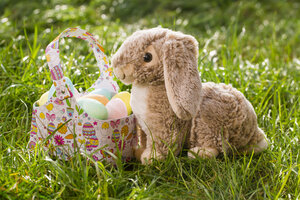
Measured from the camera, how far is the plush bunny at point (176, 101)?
163cm

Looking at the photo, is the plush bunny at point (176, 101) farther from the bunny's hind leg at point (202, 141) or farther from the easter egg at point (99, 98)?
the easter egg at point (99, 98)

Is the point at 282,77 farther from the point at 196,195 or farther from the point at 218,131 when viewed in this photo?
the point at 196,195

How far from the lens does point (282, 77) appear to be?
2963 millimetres

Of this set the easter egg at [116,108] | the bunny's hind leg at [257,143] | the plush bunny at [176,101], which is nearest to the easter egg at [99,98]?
the easter egg at [116,108]

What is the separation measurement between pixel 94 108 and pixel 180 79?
43 centimetres

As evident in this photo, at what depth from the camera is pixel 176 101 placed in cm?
162

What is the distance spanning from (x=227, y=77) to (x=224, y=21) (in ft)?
7.42

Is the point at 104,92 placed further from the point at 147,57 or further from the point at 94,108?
the point at 147,57

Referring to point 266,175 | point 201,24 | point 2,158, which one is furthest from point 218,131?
point 201,24


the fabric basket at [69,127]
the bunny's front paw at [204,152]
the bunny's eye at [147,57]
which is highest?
the bunny's eye at [147,57]

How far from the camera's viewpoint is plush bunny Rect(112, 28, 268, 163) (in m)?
1.63

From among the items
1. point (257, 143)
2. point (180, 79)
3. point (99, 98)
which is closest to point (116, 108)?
point (99, 98)

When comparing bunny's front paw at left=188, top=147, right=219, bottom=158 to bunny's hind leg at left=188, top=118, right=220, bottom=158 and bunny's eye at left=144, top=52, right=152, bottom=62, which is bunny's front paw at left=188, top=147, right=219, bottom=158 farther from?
bunny's eye at left=144, top=52, right=152, bottom=62

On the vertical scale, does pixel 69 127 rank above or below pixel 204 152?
above
